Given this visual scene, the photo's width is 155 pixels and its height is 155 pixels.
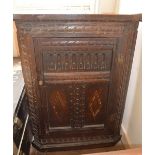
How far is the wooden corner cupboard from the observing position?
1.14 meters

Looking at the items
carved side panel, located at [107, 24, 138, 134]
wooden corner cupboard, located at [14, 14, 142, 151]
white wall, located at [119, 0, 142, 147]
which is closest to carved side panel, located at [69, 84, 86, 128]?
wooden corner cupboard, located at [14, 14, 142, 151]

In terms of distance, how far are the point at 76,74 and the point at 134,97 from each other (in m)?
0.50

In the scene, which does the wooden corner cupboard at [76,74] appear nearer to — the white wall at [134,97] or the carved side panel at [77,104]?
the carved side panel at [77,104]

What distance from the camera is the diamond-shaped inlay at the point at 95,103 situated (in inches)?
54.1

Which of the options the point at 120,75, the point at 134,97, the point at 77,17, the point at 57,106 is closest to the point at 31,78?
the point at 57,106

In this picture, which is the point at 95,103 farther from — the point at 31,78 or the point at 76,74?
the point at 31,78

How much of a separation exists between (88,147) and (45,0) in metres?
1.29

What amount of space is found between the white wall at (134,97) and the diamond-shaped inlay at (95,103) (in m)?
0.27

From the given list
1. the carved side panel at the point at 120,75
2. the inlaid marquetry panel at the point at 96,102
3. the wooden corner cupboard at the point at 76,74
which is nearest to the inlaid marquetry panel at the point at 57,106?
the wooden corner cupboard at the point at 76,74

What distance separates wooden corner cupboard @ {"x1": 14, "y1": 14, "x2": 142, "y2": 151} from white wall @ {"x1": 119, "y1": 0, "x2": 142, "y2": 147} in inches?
4.4

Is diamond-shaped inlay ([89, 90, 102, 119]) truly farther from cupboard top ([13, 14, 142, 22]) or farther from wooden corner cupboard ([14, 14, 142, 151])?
cupboard top ([13, 14, 142, 22])

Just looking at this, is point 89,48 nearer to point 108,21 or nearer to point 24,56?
point 108,21
